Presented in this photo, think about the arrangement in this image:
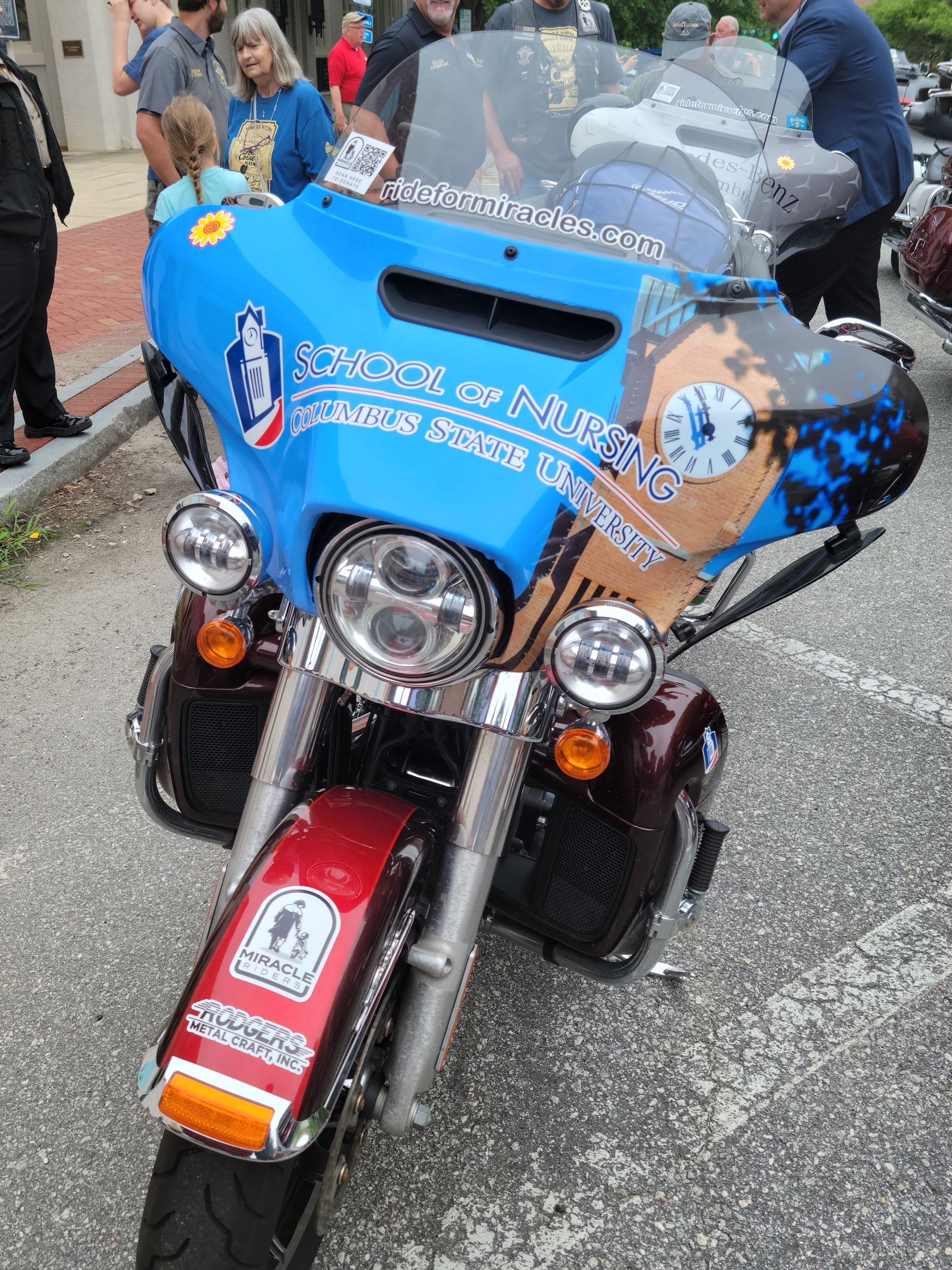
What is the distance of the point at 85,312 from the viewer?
7.50 metres

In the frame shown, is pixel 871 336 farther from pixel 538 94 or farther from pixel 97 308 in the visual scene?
pixel 97 308

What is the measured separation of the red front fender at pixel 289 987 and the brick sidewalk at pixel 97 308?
14.1 feet

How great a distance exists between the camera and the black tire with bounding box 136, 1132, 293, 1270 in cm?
145

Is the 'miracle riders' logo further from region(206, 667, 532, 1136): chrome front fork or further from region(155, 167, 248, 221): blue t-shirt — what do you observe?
region(155, 167, 248, 221): blue t-shirt

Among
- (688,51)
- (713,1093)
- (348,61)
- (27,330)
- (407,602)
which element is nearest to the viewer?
(407,602)

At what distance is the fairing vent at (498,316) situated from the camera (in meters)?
1.47

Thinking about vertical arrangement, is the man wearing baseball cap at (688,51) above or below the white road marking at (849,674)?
above

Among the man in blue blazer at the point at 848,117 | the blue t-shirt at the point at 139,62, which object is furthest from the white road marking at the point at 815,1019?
the blue t-shirt at the point at 139,62

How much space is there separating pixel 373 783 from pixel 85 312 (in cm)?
667

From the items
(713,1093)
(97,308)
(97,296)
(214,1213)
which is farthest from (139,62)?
(214,1213)

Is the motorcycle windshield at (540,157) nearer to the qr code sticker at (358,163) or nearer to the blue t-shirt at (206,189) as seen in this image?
the qr code sticker at (358,163)

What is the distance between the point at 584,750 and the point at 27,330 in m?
4.39

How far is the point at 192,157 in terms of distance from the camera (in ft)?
14.3

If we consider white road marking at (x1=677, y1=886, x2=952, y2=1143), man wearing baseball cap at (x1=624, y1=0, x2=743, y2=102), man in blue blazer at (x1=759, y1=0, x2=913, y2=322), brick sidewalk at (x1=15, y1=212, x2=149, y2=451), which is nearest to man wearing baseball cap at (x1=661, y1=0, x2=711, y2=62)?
man wearing baseball cap at (x1=624, y1=0, x2=743, y2=102)
